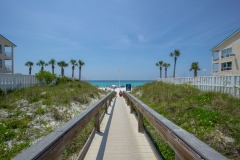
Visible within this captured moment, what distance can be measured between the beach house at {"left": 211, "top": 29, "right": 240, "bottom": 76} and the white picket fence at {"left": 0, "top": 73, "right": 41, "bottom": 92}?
30.0m

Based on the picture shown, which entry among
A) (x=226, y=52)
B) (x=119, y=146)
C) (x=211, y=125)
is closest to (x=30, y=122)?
(x=119, y=146)

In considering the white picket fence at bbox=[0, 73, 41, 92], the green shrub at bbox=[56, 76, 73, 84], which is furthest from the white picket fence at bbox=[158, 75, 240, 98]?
the green shrub at bbox=[56, 76, 73, 84]

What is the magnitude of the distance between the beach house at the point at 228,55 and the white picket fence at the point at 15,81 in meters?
30.0

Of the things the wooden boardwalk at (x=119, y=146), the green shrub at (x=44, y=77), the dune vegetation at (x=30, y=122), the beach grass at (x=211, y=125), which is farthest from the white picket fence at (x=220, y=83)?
the green shrub at (x=44, y=77)

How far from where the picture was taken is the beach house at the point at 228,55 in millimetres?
27312

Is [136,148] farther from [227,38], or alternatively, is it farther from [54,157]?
[227,38]

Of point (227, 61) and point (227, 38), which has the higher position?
point (227, 38)

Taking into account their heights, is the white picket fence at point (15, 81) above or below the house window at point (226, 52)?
below

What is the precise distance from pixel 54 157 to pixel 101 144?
2424 millimetres

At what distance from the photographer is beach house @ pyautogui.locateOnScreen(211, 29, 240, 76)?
27312mm

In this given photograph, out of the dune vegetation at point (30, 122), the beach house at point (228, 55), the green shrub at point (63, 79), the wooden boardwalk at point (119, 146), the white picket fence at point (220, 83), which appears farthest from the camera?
the beach house at point (228, 55)

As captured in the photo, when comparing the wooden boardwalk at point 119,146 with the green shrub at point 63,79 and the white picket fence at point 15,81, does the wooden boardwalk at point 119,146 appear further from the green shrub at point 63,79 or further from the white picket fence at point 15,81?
the green shrub at point 63,79

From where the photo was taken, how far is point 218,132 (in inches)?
180

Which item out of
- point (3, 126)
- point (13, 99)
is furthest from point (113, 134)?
point (13, 99)
